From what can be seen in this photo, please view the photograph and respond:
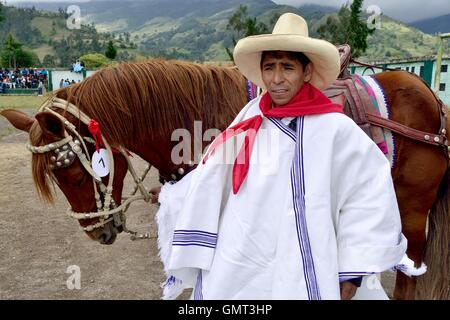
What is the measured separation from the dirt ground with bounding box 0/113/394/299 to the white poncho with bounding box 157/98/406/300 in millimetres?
947

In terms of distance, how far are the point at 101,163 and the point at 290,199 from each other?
116 centimetres

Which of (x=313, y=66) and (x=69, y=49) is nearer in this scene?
(x=313, y=66)

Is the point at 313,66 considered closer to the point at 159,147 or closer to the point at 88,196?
the point at 159,147

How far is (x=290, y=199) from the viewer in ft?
4.98

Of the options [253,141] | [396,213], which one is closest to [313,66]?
[253,141]

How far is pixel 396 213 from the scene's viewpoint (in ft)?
5.00

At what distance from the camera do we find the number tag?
2156 millimetres

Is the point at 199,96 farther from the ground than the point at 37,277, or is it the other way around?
the point at 199,96

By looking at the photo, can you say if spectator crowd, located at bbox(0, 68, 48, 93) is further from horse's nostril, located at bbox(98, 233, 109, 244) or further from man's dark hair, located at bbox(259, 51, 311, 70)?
man's dark hair, located at bbox(259, 51, 311, 70)

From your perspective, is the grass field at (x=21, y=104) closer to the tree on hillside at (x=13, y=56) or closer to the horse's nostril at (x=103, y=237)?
the horse's nostril at (x=103, y=237)

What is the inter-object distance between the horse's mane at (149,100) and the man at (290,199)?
610mm

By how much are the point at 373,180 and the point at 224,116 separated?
1093mm

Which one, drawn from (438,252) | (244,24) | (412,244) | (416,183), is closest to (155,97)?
(416,183)

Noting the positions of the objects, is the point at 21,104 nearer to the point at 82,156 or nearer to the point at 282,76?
the point at 82,156
